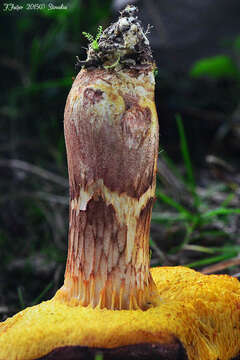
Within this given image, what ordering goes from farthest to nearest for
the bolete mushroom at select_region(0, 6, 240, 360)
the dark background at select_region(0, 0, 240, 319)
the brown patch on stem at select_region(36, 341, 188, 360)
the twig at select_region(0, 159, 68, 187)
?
the twig at select_region(0, 159, 68, 187)
the dark background at select_region(0, 0, 240, 319)
the bolete mushroom at select_region(0, 6, 240, 360)
the brown patch on stem at select_region(36, 341, 188, 360)

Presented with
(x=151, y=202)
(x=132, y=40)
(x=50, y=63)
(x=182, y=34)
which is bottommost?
(x=151, y=202)

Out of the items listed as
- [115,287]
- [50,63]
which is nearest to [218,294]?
[115,287]

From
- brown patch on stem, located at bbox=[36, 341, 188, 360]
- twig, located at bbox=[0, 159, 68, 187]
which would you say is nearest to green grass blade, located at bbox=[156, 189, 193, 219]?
twig, located at bbox=[0, 159, 68, 187]

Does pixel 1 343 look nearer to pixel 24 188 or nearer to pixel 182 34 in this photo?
pixel 24 188

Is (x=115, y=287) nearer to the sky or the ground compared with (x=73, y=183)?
nearer to the ground

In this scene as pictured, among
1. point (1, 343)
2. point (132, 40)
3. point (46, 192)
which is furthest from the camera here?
point (46, 192)

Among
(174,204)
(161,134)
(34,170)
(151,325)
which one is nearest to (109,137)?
(151,325)

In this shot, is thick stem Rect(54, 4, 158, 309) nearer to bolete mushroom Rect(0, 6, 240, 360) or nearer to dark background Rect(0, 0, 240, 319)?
bolete mushroom Rect(0, 6, 240, 360)
